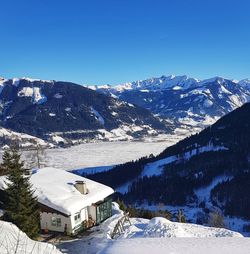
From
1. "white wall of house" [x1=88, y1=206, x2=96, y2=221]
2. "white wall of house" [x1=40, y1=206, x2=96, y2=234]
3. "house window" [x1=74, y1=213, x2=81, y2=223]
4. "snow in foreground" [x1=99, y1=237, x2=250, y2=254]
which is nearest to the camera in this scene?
"snow in foreground" [x1=99, y1=237, x2=250, y2=254]

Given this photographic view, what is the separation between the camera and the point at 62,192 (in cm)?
4816

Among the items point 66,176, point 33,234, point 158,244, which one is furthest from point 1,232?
point 66,176

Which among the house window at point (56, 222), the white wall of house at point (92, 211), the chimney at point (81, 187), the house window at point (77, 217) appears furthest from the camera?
the chimney at point (81, 187)

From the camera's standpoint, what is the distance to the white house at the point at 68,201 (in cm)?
4462

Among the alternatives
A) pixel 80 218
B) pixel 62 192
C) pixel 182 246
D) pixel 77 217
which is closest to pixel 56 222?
pixel 77 217

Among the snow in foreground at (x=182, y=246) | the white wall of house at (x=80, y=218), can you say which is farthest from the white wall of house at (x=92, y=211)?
the snow in foreground at (x=182, y=246)

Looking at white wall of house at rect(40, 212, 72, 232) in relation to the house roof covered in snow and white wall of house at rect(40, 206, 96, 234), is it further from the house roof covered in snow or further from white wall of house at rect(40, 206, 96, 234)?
the house roof covered in snow

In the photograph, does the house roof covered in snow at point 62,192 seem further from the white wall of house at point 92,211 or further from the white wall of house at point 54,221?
the white wall of house at point 54,221

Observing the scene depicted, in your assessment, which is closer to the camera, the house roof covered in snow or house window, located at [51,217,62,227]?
house window, located at [51,217,62,227]

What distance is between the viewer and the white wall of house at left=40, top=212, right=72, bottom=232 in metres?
44.4

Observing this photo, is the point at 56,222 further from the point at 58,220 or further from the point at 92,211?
the point at 92,211

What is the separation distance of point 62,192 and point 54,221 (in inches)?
162

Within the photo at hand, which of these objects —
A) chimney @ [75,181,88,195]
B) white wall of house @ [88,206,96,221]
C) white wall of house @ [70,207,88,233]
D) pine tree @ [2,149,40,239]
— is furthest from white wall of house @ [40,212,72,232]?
chimney @ [75,181,88,195]

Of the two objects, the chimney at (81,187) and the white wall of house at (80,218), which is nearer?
the white wall of house at (80,218)
